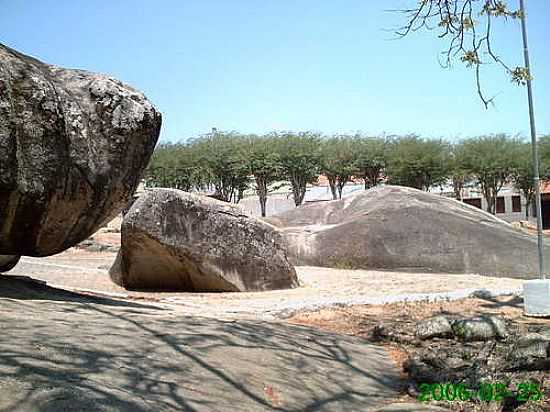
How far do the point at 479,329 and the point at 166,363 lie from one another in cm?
428

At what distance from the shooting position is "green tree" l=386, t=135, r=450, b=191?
39594 millimetres

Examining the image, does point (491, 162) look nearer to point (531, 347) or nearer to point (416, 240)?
point (416, 240)

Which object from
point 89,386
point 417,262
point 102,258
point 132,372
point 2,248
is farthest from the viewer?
point 102,258

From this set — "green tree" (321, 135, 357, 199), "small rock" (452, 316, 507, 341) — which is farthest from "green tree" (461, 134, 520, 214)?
"small rock" (452, 316, 507, 341)

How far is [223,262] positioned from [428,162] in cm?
3032

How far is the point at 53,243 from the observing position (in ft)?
24.6

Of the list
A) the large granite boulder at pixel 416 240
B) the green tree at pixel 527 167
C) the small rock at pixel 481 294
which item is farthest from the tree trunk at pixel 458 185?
the small rock at pixel 481 294

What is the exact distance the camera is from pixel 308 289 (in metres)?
11.9

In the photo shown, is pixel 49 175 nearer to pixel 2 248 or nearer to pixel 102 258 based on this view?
pixel 2 248

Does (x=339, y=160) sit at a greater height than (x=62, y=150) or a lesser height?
greater

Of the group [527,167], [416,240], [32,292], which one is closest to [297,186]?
[527,167]

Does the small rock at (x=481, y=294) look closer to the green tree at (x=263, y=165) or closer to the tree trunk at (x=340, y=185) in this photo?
the green tree at (x=263, y=165)

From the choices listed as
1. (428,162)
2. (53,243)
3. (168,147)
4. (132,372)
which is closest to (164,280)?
(53,243)

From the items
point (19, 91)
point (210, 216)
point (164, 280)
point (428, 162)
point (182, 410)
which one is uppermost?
point (428, 162)
